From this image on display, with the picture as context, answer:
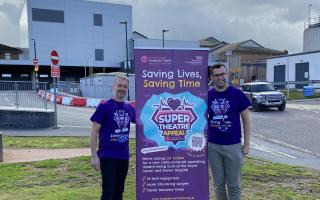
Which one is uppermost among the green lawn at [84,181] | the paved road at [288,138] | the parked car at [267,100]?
the parked car at [267,100]

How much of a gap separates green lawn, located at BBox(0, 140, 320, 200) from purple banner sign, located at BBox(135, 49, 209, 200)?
1.28 m

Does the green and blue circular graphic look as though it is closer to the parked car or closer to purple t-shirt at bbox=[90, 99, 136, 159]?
purple t-shirt at bbox=[90, 99, 136, 159]

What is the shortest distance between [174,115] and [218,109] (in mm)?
536

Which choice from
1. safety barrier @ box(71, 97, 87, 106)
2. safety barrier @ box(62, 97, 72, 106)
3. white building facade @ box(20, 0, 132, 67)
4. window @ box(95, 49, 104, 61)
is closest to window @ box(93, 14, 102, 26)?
white building facade @ box(20, 0, 132, 67)

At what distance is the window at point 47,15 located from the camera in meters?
60.6

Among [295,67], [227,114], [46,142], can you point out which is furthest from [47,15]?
[227,114]

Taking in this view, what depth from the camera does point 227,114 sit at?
430 cm

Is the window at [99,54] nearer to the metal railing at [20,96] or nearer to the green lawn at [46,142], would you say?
the metal railing at [20,96]

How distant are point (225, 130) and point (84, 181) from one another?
129 inches

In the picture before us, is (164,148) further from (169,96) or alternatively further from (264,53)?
(264,53)

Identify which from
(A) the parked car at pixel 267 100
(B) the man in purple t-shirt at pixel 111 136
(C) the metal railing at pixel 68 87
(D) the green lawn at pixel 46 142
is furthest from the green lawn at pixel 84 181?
(C) the metal railing at pixel 68 87

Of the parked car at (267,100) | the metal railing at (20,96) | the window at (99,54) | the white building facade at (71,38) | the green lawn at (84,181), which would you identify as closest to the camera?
the green lawn at (84,181)

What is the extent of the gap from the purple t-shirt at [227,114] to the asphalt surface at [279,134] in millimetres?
4894

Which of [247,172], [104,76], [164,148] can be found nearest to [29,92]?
[247,172]
